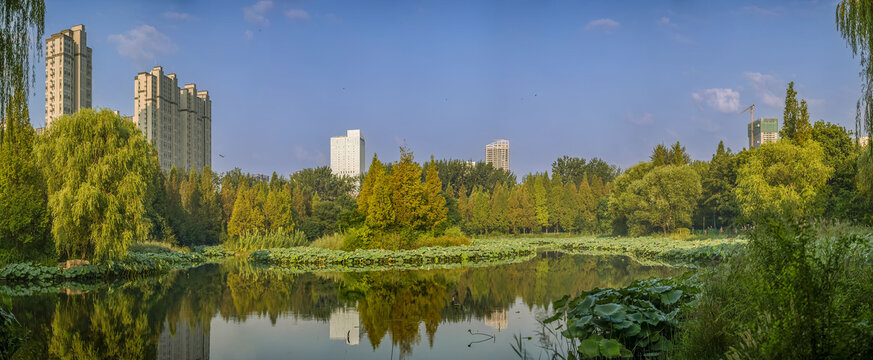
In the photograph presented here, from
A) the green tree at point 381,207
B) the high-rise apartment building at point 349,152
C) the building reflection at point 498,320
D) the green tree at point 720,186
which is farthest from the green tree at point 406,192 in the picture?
the high-rise apartment building at point 349,152

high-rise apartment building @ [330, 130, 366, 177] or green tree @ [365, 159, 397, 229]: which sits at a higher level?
high-rise apartment building @ [330, 130, 366, 177]

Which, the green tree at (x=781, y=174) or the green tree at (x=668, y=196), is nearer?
the green tree at (x=781, y=174)

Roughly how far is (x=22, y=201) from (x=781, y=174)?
3139 centimetres

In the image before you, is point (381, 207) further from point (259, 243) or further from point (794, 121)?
point (794, 121)

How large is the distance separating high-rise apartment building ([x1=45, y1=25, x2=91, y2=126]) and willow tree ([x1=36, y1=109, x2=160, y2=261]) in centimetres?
4800

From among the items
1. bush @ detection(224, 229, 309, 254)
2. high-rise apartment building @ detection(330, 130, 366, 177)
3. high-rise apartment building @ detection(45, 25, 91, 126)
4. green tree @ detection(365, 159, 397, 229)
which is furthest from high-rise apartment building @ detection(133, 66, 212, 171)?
green tree @ detection(365, 159, 397, 229)

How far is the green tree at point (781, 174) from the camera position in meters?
24.8

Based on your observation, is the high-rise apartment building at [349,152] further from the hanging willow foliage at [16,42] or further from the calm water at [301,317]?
the hanging willow foliage at [16,42]

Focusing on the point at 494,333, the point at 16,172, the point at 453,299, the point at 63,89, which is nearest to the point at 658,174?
the point at 453,299

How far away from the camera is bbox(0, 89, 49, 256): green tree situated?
546 inches

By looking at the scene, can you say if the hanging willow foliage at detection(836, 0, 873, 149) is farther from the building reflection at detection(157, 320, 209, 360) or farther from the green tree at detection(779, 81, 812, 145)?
the green tree at detection(779, 81, 812, 145)

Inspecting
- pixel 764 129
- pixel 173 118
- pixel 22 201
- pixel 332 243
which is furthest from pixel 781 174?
pixel 173 118

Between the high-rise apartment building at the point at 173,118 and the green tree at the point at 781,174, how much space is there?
55342 mm

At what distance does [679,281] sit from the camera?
6270 mm
